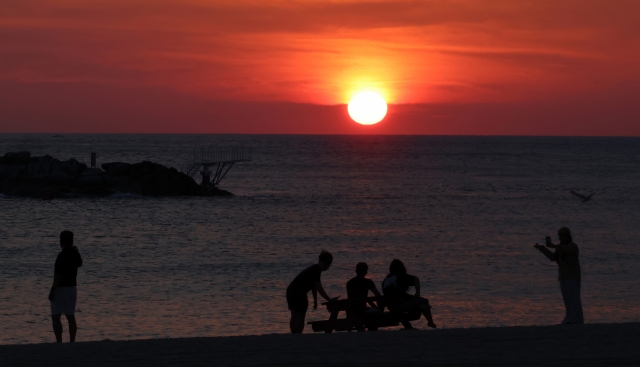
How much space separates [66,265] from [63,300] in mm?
589

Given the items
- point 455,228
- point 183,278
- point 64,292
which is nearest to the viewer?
point 64,292

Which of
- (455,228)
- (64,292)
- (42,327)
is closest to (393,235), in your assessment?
(455,228)

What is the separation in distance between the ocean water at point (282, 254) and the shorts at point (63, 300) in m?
4.77

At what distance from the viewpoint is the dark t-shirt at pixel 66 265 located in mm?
11078

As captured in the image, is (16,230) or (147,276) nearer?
(147,276)

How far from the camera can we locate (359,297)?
12.0 meters

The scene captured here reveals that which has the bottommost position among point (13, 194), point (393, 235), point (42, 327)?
point (42, 327)

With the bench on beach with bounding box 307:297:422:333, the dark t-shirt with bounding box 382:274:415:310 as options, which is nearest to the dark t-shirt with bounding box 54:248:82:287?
the bench on beach with bounding box 307:297:422:333

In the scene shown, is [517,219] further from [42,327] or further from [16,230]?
[42,327]

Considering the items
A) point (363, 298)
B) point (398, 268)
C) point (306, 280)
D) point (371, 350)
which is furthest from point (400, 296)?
point (371, 350)

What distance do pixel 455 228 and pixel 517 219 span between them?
7546mm

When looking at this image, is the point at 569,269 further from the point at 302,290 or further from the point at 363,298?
the point at 302,290

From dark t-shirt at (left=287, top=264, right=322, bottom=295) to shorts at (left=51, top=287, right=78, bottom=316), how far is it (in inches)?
123

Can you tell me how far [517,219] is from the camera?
4738 cm
